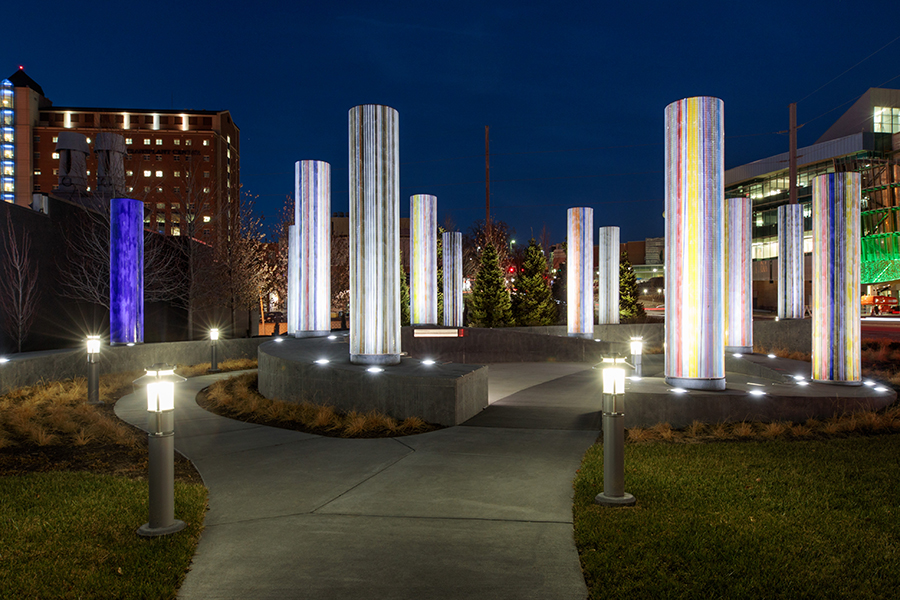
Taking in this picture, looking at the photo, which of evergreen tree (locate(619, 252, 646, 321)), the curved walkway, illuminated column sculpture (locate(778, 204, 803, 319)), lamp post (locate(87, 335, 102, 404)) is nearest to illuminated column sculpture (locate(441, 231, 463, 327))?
evergreen tree (locate(619, 252, 646, 321))

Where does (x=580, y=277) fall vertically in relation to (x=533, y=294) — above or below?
above

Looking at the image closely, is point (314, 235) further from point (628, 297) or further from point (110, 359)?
point (628, 297)

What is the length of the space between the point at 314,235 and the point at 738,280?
12.0 m

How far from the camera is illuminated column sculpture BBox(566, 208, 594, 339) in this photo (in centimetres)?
2259

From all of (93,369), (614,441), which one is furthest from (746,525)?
(93,369)

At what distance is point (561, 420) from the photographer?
9.94m

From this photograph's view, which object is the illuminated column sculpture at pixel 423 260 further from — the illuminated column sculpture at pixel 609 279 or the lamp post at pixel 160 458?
the lamp post at pixel 160 458

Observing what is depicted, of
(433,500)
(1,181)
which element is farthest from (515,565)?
(1,181)

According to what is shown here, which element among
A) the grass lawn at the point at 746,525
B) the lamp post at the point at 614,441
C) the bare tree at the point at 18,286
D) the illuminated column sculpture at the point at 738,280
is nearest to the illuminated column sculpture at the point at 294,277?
the bare tree at the point at 18,286

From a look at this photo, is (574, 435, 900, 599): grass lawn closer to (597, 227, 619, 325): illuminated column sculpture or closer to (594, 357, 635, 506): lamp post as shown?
(594, 357, 635, 506): lamp post

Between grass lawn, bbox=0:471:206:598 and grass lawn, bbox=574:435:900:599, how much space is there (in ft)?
10.2

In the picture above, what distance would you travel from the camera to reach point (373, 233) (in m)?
11.1

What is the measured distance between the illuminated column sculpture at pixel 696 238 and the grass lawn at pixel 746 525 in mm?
2387

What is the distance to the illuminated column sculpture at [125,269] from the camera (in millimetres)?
16609
